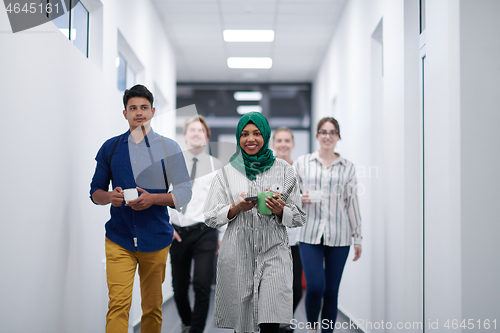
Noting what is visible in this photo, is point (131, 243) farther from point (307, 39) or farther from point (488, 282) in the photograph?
point (307, 39)

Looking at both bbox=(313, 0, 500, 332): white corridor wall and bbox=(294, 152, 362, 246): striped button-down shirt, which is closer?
bbox=(313, 0, 500, 332): white corridor wall

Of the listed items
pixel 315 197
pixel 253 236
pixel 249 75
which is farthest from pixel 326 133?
pixel 249 75

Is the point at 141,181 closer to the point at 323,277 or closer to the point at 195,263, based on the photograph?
the point at 195,263

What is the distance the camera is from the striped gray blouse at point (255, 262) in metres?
1.98

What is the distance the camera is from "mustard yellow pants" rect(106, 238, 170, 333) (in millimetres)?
2084

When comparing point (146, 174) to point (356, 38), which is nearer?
point (146, 174)

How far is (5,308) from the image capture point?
1.72m

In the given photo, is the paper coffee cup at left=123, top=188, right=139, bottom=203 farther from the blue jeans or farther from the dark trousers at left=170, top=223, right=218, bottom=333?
the blue jeans

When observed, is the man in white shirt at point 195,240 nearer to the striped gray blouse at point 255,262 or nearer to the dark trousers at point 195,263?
the dark trousers at point 195,263

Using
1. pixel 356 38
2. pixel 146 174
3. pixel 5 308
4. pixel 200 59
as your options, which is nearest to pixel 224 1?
pixel 356 38

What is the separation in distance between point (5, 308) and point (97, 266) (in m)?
1.19

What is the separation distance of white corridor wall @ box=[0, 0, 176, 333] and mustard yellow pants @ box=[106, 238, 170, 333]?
0.95ft

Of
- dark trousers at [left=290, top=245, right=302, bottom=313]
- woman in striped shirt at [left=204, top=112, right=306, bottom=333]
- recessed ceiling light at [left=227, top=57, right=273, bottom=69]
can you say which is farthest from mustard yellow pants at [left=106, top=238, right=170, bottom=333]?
recessed ceiling light at [left=227, top=57, right=273, bottom=69]

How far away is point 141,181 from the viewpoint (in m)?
2.24
